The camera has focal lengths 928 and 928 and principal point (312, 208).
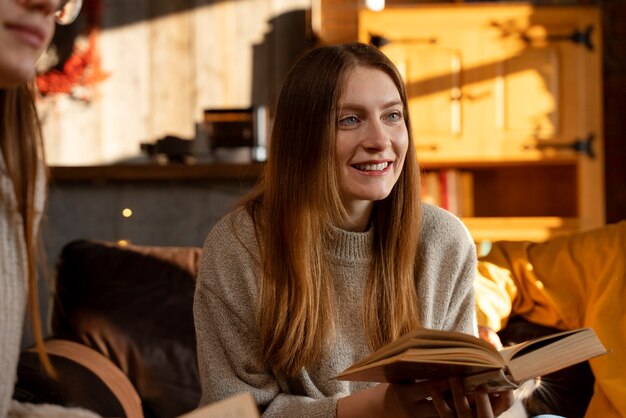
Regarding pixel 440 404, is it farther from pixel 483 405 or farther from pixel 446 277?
pixel 446 277

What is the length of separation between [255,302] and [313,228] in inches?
6.7

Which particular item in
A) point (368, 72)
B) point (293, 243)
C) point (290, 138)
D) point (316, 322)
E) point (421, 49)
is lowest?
point (316, 322)

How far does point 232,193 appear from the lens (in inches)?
119

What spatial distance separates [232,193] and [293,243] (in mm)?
1382

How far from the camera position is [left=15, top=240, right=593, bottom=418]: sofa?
2148 mm

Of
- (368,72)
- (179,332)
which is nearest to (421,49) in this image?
(179,332)

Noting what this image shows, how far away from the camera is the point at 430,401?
4.65 feet

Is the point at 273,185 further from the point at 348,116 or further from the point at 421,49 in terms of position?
the point at 421,49

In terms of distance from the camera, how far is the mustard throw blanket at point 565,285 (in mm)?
2102

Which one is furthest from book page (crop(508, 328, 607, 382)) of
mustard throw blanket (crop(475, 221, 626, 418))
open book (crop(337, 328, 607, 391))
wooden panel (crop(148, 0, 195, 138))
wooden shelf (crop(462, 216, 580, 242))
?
wooden panel (crop(148, 0, 195, 138))

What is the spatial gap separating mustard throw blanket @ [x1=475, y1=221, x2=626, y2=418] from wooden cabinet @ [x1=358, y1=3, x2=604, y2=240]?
72.5 inches

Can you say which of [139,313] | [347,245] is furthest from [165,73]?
[347,245]

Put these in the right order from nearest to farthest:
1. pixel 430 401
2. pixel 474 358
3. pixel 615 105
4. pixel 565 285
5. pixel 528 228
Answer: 1. pixel 474 358
2. pixel 430 401
3. pixel 565 285
4. pixel 528 228
5. pixel 615 105

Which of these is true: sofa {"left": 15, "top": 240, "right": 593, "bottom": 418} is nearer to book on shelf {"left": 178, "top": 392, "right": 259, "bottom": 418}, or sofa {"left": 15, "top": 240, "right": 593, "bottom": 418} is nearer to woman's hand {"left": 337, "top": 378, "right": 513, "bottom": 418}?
woman's hand {"left": 337, "top": 378, "right": 513, "bottom": 418}
